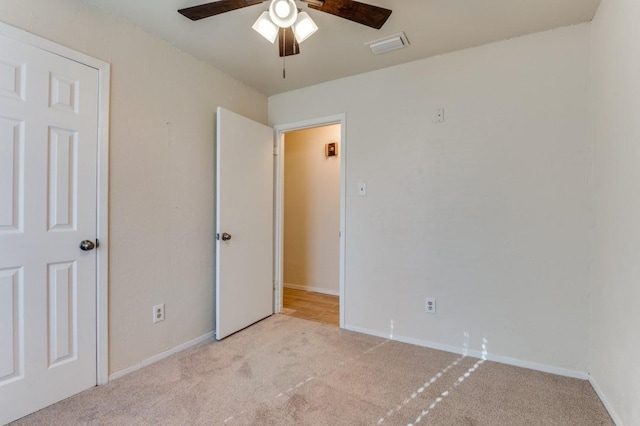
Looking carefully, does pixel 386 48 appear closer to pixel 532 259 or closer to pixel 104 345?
pixel 532 259

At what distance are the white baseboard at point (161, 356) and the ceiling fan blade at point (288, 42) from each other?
7.17 ft

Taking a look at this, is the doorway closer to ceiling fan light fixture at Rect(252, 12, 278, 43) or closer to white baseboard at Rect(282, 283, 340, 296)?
ceiling fan light fixture at Rect(252, 12, 278, 43)

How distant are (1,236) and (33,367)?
702mm

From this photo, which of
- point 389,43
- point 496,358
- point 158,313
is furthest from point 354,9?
point 496,358

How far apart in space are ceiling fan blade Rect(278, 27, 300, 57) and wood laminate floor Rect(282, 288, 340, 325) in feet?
7.66

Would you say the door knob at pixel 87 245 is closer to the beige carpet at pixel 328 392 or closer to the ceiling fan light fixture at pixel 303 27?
the beige carpet at pixel 328 392

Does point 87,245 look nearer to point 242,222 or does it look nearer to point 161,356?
point 161,356

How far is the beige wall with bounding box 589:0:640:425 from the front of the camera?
4.56 feet

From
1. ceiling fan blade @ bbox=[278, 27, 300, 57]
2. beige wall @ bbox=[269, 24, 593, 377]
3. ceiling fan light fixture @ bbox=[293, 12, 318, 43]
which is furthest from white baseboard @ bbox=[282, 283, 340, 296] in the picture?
ceiling fan light fixture @ bbox=[293, 12, 318, 43]

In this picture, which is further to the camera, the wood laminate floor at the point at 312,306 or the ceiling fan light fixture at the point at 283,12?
the wood laminate floor at the point at 312,306

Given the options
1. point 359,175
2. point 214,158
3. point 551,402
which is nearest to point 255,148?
point 214,158

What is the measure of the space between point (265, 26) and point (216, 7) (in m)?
0.24

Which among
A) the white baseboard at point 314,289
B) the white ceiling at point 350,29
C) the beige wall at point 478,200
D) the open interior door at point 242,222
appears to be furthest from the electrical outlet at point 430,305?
the white ceiling at point 350,29

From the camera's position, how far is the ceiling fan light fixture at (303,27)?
1.50 m
